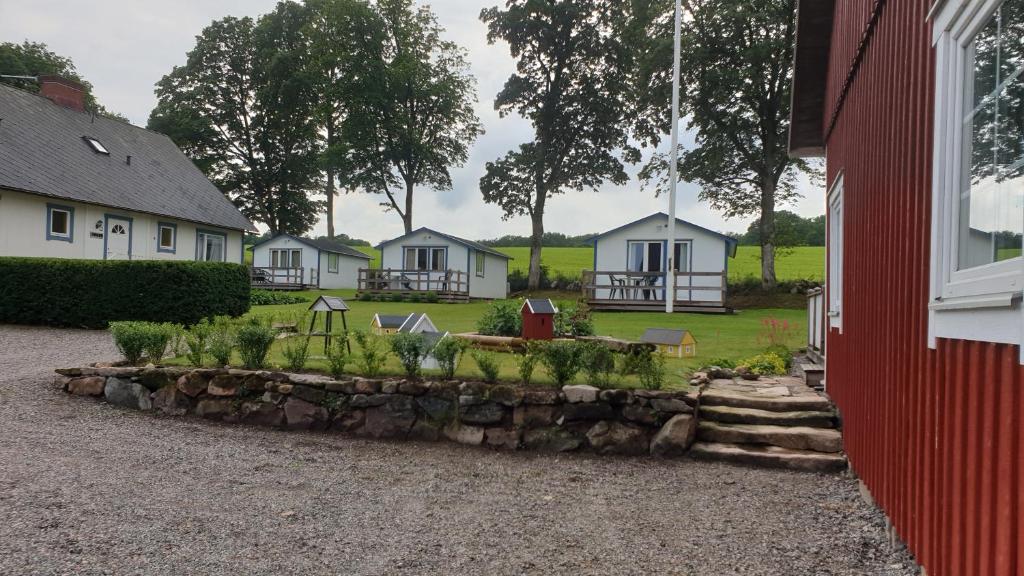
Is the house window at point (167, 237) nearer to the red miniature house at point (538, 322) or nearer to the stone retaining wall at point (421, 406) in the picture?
the stone retaining wall at point (421, 406)

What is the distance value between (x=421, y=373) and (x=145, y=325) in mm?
3640

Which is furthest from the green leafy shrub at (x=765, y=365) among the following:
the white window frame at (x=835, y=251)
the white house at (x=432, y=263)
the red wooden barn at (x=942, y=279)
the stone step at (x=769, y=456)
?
the white house at (x=432, y=263)

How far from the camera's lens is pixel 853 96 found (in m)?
5.70

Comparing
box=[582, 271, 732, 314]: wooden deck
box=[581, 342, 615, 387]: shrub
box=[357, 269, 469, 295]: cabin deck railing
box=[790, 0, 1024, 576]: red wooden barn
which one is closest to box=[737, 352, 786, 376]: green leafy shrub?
box=[581, 342, 615, 387]: shrub

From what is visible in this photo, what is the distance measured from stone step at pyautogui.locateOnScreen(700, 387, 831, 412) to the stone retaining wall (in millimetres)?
634

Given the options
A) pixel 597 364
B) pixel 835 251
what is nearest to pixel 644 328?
pixel 835 251

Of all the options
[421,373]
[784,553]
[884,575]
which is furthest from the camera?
[421,373]

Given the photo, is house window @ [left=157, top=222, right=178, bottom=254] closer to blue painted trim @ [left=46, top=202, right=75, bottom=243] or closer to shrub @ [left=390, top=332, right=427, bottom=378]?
blue painted trim @ [left=46, top=202, right=75, bottom=243]

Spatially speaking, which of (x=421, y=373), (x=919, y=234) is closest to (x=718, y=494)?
(x=919, y=234)

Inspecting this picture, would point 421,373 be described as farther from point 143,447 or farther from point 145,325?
point 145,325

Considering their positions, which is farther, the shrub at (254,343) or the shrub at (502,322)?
the shrub at (502,322)

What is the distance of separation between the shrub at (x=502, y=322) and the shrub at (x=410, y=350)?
378cm

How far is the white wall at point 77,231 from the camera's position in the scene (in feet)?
56.1

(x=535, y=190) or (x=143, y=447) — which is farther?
(x=535, y=190)
